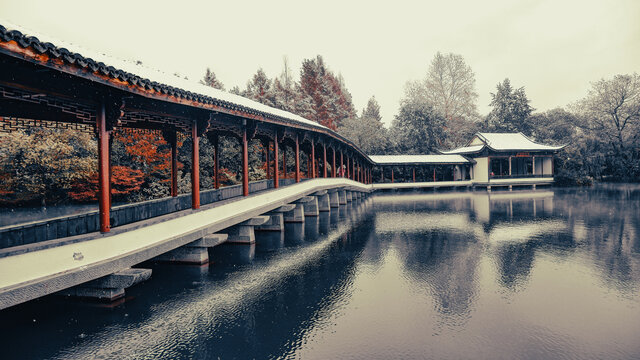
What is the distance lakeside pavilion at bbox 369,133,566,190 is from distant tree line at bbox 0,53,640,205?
4262 millimetres

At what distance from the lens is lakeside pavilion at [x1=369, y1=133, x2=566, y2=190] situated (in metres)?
39.7

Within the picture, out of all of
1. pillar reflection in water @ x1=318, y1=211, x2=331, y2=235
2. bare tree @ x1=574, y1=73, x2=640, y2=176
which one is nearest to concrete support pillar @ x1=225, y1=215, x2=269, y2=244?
pillar reflection in water @ x1=318, y1=211, x2=331, y2=235

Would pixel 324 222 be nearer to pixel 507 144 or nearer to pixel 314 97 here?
pixel 507 144

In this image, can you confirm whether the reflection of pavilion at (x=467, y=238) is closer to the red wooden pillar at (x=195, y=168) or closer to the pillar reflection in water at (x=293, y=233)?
the pillar reflection in water at (x=293, y=233)

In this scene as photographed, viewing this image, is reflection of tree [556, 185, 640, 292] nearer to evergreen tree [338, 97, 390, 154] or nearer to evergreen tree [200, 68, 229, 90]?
evergreen tree [338, 97, 390, 154]

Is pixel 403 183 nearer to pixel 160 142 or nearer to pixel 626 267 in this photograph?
pixel 160 142

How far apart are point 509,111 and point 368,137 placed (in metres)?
26.1

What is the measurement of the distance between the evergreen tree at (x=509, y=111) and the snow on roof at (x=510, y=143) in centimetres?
1203

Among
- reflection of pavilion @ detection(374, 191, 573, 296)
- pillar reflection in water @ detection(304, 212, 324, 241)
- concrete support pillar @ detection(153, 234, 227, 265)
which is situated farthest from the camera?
pillar reflection in water @ detection(304, 212, 324, 241)

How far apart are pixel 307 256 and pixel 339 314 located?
4549mm

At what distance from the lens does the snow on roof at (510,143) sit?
4038 cm

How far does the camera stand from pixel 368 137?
Result: 4731 cm

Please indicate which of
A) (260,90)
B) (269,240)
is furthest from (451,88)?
(269,240)

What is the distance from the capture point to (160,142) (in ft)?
84.6
